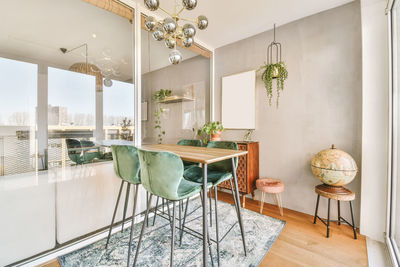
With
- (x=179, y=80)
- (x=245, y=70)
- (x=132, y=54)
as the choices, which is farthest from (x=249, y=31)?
(x=132, y=54)

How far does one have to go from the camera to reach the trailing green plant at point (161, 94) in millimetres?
2609

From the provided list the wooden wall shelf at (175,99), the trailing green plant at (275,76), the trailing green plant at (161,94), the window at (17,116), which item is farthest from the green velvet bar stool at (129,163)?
the trailing green plant at (275,76)

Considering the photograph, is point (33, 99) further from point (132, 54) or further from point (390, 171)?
point (390, 171)

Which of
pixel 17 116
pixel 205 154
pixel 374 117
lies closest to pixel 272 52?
pixel 374 117

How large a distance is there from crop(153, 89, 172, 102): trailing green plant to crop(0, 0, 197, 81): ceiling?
1.43 ft

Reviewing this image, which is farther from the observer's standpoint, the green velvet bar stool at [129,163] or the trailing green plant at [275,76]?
the trailing green plant at [275,76]

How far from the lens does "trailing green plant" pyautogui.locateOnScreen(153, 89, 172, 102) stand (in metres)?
2.61

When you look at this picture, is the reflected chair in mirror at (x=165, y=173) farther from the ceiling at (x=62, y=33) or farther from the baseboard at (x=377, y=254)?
the baseboard at (x=377, y=254)

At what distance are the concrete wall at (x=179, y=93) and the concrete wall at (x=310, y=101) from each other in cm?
99

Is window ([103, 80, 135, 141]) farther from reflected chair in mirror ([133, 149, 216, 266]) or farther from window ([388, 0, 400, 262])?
Result: window ([388, 0, 400, 262])

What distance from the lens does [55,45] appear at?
1695 mm

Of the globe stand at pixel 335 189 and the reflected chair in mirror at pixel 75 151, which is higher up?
the reflected chair in mirror at pixel 75 151

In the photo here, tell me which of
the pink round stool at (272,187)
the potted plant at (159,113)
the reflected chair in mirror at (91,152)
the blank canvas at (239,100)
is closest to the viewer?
the reflected chair in mirror at (91,152)

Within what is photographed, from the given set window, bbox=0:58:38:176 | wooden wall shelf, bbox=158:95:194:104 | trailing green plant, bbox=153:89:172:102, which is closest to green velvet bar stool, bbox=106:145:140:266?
window, bbox=0:58:38:176
